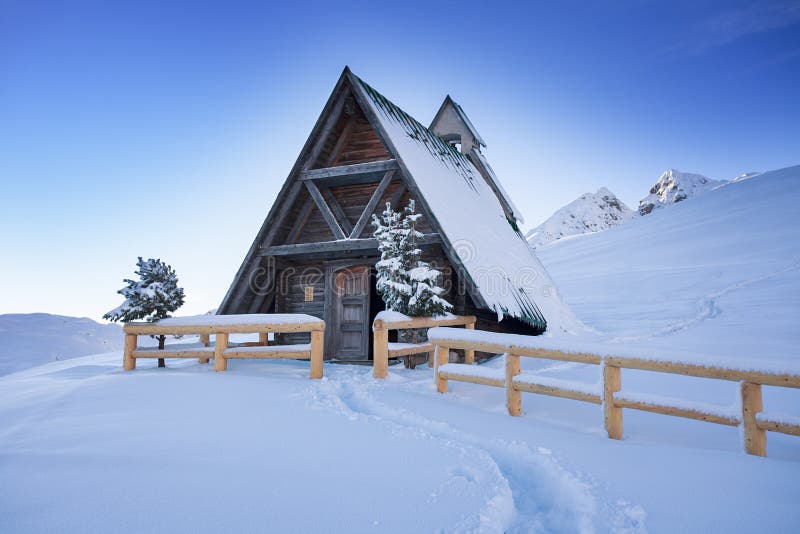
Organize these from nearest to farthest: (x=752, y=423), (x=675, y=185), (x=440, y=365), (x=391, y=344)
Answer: (x=752, y=423)
(x=440, y=365)
(x=391, y=344)
(x=675, y=185)

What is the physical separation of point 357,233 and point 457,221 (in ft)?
7.07

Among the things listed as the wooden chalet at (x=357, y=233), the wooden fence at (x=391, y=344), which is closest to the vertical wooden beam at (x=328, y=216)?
the wooden chalet at (x=357, y=233)

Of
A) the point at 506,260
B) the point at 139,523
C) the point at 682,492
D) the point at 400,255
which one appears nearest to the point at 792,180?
the point at 506,260

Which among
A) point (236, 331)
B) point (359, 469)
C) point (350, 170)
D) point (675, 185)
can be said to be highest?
point (675, 185)

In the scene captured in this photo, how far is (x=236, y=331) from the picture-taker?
7070 mm

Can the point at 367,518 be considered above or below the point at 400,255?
below

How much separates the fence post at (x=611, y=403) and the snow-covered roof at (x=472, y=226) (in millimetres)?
3366

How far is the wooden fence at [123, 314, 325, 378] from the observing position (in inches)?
275

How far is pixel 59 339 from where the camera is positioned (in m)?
18.2

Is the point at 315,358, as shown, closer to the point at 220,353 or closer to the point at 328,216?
the point at 220,353

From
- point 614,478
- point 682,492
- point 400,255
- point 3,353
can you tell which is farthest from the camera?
point 3,353

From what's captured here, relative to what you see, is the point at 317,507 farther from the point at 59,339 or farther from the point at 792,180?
the point at 792,180

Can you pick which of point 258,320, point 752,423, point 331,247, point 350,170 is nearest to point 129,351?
point 258,320

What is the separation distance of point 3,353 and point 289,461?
17609 mm
